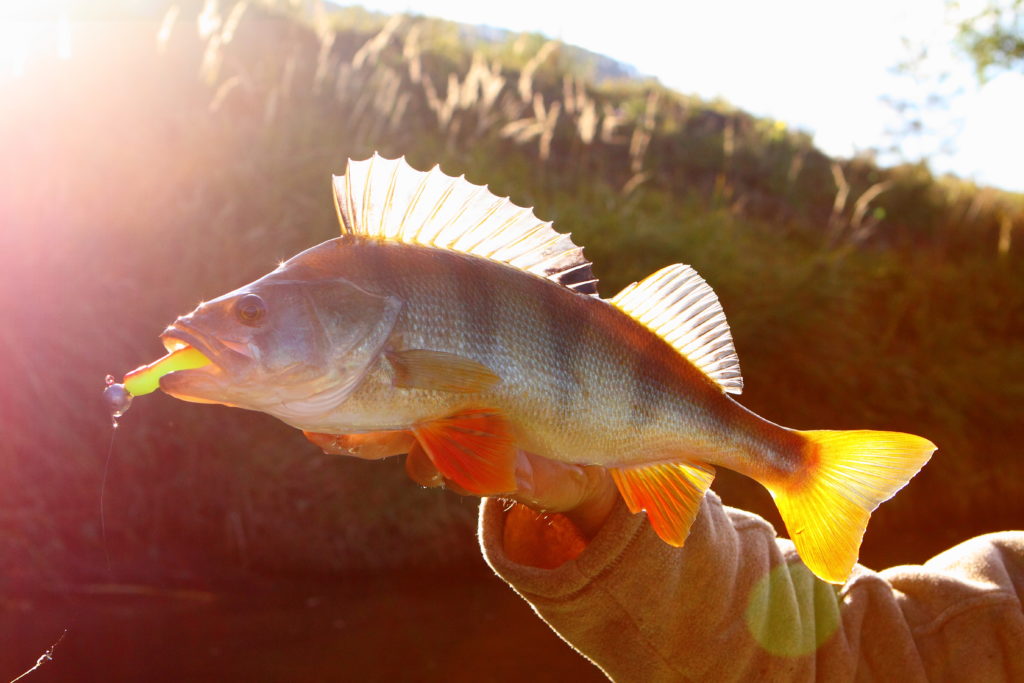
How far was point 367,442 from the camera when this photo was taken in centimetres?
140

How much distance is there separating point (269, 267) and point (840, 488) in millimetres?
3231

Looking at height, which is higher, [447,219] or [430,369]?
[447,219]

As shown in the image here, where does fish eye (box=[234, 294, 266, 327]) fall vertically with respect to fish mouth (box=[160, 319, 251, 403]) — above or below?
above

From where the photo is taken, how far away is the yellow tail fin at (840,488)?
4.82 ft

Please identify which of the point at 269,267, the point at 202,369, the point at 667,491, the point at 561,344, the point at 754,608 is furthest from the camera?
the point at 269,267

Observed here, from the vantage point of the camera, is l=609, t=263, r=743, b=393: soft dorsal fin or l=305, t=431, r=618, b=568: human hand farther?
l=609, t=263, r=743, b=393: soft dorsal fin

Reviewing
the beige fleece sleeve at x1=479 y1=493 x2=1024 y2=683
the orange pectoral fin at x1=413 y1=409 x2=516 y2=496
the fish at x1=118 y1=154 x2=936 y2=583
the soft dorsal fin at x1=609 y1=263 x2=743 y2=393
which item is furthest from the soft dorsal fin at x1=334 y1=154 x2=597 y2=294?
the beige fleece sleeve at x1=479 y1=493 x2=1024 y2=683

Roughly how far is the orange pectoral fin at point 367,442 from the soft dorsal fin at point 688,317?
40 centimetres

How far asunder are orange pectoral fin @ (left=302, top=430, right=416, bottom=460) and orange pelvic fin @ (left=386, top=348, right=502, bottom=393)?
17cm

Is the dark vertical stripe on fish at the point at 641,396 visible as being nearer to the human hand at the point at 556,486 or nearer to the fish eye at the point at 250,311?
the human hand at the point at 556,486

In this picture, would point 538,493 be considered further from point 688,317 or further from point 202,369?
point 202,369

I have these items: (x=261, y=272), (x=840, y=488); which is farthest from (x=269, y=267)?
(x=840, y=488)

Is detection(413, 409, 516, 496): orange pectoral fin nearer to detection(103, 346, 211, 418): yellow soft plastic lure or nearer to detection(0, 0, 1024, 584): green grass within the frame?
detection(103, 346, 211, 418): yellow soft plastic lure

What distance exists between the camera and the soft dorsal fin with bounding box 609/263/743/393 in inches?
59.4
